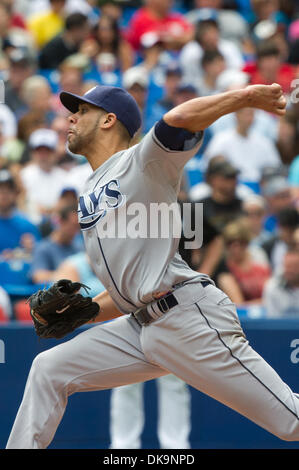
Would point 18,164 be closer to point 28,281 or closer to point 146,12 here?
point 28,281

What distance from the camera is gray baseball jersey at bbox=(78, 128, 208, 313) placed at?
12.3 ft

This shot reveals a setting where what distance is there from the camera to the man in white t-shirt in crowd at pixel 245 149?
332 inches

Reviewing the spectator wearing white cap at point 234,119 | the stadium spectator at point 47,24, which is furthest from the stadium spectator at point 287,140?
the stadium spectator at point 47,24

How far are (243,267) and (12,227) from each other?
2.12 m

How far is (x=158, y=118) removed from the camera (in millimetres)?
8969

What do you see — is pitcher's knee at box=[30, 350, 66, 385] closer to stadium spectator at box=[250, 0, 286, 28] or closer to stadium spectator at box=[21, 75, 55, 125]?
stadium spectator at box=[21, 75, 55, 125]

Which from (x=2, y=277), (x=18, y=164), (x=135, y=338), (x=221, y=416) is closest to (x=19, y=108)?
(x=18, y=164)

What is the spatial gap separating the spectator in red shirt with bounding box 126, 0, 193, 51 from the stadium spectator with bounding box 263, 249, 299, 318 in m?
4.61

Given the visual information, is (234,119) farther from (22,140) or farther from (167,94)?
(22,140)

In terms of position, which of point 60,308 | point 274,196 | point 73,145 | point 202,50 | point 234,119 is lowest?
point 60,308

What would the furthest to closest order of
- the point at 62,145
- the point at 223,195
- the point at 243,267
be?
the point at 62,145
the point at 223,195
the point at 243,267

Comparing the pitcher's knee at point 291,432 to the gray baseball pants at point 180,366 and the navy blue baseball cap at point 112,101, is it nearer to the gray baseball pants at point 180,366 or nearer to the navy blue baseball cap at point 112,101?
the gray baseball pants at point 180,366

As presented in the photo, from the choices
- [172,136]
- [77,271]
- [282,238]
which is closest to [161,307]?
[172,136]

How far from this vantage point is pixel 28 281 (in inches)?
275
